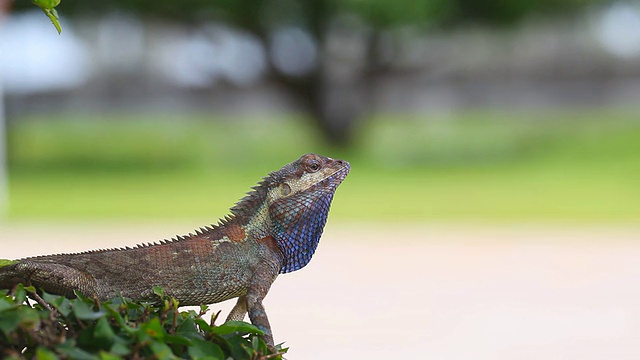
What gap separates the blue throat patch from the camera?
213 centimetres

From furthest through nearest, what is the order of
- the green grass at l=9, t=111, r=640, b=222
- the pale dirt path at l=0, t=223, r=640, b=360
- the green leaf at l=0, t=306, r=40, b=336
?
1. the green grass at l=9, t=111, r=640, b=222
2. the pale dirt path at l=0, t=223, r=640, b=360
3. the green leaf at l=0, t=306, r=40, b=336

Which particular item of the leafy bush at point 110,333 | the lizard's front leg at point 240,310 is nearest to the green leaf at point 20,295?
the leafy bush at point 110,333

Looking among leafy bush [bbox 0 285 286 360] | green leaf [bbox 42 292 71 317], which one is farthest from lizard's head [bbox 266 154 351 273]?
green leaf [bbox 42 292 71 317]

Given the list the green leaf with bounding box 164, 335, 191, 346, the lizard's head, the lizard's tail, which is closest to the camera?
the green leaf with bounding box 164, 335, 191, 346

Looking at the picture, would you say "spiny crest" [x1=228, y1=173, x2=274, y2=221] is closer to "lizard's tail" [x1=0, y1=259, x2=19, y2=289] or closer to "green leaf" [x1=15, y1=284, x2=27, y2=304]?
"lizard's tail" [x1=0, y1=259, x2=19, y2=289]

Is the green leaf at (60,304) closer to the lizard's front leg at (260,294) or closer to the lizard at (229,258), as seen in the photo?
the lizard at (229,258)

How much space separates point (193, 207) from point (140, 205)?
88 cm

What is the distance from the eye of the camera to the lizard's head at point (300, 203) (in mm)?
2129

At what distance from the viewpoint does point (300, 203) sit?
213 centimetres

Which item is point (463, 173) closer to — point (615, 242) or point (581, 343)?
point (615, 242)

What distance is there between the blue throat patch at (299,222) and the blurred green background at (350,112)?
8836 millimetres

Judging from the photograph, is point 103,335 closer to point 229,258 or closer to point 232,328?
point 232,328

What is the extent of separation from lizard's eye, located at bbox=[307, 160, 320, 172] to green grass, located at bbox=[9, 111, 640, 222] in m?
8.67

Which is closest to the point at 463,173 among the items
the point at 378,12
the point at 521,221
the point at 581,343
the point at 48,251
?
the point at 378,12
